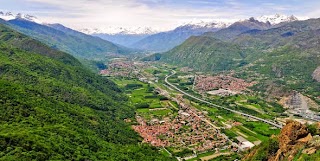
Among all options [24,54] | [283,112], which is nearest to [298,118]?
[283,112]

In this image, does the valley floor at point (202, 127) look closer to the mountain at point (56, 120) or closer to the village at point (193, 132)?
the village at point (193, 132)

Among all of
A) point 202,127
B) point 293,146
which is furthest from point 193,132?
point 293,146

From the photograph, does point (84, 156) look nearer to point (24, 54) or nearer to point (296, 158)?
point (296, 158)

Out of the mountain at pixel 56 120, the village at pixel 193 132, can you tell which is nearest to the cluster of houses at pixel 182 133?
the village at pixel 193 132

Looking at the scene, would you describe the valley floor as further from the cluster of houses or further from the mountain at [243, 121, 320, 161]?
the mountain at [243, 121, 320, 161]

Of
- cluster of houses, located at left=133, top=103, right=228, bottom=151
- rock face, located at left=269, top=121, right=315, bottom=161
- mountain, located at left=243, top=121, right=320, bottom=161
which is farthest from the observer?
cluster of houses, located at left=133, top=103, right=228, bottom=151

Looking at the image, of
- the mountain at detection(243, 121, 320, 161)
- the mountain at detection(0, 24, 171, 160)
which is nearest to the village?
the mountain at detection(0, 24, 171, 160)
